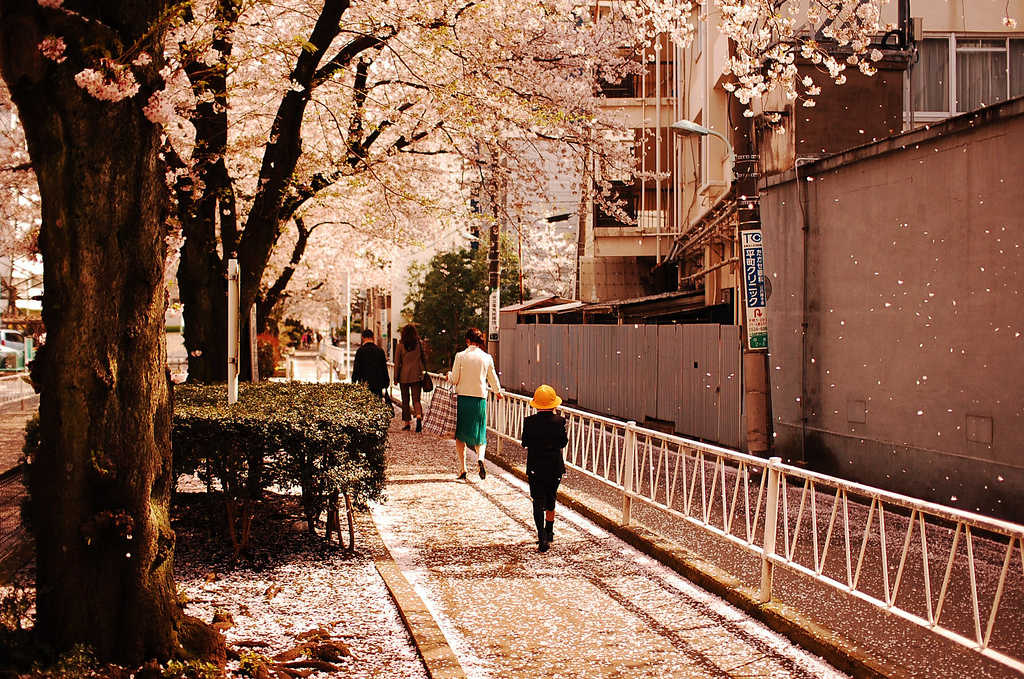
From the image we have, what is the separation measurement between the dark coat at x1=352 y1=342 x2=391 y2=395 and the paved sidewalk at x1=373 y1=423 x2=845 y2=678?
6.65m

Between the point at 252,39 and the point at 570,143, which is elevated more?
the point at 252,39

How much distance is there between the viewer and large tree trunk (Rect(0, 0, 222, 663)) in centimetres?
434

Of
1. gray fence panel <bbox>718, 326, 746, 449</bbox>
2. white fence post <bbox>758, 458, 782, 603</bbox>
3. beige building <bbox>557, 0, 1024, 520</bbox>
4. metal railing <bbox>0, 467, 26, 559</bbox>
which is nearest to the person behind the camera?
white fence post <bbox>758, 458, 782, 603</bbox>

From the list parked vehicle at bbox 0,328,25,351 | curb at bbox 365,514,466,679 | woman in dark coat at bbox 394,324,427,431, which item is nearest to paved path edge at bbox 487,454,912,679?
curb at bbox 365,514,466,679

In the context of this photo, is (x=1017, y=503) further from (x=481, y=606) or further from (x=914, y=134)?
(x=481, y=606)

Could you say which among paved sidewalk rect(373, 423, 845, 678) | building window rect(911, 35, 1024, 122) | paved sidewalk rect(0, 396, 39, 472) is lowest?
paved sidewalk rect(373, 423, 845, 678)

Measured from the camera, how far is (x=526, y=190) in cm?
1728

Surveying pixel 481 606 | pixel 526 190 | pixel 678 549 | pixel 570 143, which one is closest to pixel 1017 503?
pixel 678 549

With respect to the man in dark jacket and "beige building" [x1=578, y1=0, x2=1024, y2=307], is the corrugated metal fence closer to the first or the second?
"beige building" [x1=578, y1=0, x2=1024, y2=307]

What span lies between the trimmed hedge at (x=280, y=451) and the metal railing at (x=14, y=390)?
11888 millimetres

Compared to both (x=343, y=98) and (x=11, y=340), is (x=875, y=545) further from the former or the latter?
(x=11, y=340)

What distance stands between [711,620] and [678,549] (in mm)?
1576

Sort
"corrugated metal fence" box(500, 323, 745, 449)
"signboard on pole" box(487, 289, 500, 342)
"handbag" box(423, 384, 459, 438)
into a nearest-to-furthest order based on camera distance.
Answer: "handbag" box(423, 384, 459, 438)
"corrugated metal fence" box(500, 323, 745, 449)
"signboard on pole" box(487, 289, 500, 342)

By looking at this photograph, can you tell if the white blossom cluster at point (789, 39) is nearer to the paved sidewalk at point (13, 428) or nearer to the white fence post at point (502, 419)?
the white fence post at point (502, 419)
